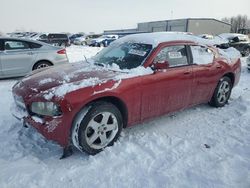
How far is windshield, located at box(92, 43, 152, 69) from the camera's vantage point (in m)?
3.94

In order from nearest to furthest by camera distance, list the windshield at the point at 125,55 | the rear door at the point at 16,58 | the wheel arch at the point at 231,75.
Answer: the windshield at the point at 125,55, the wheel arch at the point at 231,75, the rear door at the point at 16,58

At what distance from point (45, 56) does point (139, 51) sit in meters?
Result: 4.48

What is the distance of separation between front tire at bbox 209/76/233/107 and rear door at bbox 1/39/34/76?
529 cm

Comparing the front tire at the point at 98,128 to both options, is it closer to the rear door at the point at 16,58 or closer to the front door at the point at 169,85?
the front door at the point at 169,85

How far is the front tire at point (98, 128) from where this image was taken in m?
3.21

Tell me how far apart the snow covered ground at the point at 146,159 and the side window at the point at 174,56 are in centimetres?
110

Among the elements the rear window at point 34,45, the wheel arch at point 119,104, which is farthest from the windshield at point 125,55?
the rear window at point 34,45

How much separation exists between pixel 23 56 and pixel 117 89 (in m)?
5.04

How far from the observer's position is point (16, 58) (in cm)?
731

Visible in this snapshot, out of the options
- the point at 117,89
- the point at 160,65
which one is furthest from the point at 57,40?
the point at 117,89

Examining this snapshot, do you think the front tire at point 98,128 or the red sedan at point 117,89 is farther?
the front tire at point 98,128

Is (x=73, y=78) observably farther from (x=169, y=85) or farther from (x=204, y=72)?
(x=204, y=72)

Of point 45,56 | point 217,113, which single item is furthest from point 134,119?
point 45,56

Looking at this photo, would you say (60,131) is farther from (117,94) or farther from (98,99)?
(117,94)
